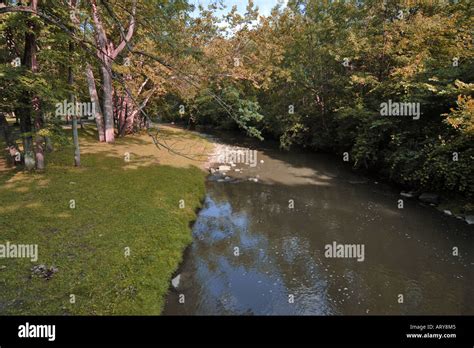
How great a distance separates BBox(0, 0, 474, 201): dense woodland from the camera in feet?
25.5

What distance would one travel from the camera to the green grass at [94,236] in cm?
624

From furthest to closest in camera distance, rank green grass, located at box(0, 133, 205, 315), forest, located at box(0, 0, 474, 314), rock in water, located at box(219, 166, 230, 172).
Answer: rock in water, located at box(219, 166, 230, 172)
forest, located at box(0, 0, 474, 314)
green grass, located at box(0, 133, 205, 315)

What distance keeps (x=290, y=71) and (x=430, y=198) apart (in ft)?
51.3

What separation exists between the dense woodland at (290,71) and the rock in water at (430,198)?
421mm

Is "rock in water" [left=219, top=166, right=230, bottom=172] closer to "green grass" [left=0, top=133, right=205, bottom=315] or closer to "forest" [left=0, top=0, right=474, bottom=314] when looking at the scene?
"forest" [left=0, top=0, right=474, bottom=314]

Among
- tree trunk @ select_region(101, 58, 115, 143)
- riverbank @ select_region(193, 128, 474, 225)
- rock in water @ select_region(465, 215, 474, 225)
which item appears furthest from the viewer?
tree trunk @ select_region(101, 58, 115, 143)

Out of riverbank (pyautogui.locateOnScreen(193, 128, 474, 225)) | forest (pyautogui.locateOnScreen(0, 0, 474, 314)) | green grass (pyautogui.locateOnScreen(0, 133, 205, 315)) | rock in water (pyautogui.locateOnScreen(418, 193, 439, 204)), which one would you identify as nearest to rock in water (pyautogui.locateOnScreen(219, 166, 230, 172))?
riverbank (pyautogui.locateOnScreen(193, 128, 474, 225))

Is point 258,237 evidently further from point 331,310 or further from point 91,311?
point 91,311

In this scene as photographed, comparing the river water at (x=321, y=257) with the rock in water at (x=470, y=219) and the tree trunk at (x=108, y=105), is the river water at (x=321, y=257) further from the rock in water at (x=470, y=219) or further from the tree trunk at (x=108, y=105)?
the tree trunk at (x=108, y=105)

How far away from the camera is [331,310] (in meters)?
7.07

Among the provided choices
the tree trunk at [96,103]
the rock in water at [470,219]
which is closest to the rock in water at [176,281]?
the rock in water at [470,219]

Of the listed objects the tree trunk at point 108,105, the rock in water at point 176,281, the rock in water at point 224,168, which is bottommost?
the rock in water at point 176,281

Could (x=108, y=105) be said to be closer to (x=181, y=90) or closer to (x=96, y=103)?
(x=96, y=103)

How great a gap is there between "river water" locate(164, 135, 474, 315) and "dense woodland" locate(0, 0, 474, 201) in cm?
296
